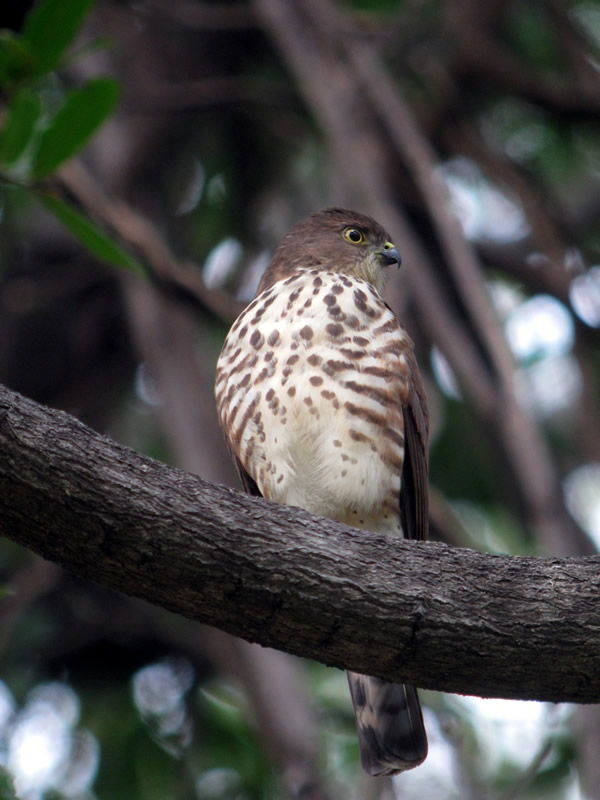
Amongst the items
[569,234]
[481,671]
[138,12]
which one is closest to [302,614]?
[481,671]

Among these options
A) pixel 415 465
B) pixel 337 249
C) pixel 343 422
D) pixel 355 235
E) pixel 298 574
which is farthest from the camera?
pixel 355 235

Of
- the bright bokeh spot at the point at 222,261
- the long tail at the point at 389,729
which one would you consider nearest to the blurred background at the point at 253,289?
the bright bokeh spot at the point at 222,261

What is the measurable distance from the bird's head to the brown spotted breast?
55 cm

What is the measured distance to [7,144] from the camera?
3.86 m

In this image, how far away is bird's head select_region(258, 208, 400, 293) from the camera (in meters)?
4.95

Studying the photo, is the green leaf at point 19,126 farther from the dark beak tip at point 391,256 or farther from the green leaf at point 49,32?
the dark beak tip at point 391,256

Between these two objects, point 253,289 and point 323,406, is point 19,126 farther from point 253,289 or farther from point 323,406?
point 253,289

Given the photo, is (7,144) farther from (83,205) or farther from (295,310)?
(83,205)

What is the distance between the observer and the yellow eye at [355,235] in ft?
16.8

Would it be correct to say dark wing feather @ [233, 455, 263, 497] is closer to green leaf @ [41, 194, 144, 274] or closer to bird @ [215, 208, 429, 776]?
bird @ [215, 208, 429, 776]

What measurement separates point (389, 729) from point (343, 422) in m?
1.12

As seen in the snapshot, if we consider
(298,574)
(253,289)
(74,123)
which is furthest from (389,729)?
(253,289)

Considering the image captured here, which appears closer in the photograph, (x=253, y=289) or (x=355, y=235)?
(x=355, y=235)

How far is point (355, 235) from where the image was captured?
202 inches
